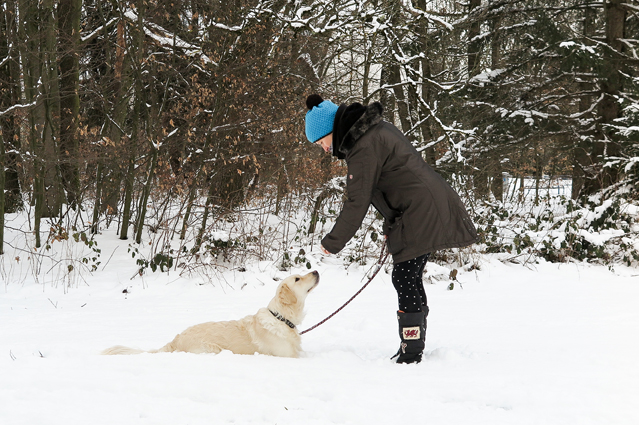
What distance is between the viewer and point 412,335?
3404 millimetres

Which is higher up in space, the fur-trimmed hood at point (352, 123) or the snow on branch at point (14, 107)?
the snow on branch at point (14, 107)

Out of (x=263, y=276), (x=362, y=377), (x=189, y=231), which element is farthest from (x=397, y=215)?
(x=189, y=231)

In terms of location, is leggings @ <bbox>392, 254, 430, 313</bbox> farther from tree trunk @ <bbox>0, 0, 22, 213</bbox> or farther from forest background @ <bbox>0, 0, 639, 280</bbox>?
tree trunk @ <bbox>0, 0, 22, 213</bbox>

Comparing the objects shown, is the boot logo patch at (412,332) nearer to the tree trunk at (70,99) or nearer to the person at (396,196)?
the person at (396,196)

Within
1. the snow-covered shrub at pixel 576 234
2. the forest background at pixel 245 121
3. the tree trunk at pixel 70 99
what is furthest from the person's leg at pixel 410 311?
the tree trunk at pixel 70 99

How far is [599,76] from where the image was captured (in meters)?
9.88

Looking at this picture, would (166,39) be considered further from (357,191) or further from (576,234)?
(576,234)

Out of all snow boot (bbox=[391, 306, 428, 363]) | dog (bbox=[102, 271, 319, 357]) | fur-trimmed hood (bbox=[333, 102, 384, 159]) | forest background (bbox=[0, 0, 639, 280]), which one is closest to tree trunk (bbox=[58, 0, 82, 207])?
forest background (bbox=[0, 0, 639, 280])

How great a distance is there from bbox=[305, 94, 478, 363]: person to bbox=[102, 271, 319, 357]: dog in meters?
0.61

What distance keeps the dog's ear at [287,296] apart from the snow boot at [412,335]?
835 millimetres

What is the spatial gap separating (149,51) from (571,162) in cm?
969

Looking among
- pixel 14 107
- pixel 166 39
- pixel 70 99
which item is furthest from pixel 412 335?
pixel 70 99

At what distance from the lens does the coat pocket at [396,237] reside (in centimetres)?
329

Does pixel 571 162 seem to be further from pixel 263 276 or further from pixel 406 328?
pixel 406 328
